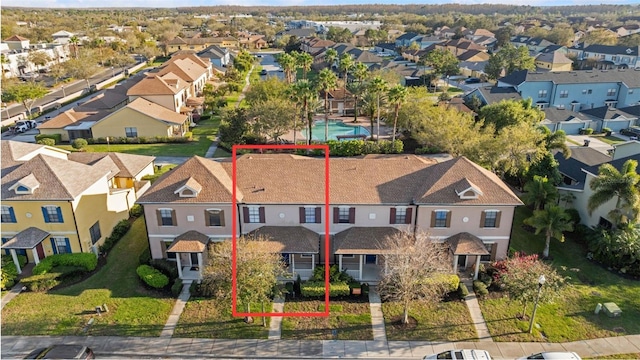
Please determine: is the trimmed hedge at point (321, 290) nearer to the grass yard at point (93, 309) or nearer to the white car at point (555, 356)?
the grass yard at point (93, 309)

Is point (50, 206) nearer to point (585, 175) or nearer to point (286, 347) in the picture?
point (286, 347)

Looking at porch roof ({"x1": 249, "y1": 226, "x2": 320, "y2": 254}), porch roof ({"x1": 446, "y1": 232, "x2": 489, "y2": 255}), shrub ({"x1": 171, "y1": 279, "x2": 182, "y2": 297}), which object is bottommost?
shrub ({"x1": 171, "y1": 279, "x2": 182, "y2": 297})

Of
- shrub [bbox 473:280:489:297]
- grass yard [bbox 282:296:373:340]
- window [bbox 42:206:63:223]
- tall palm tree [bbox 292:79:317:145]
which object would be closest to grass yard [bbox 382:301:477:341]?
grass yard [bbox 282:296:373:340]

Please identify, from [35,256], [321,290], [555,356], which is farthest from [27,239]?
[555,356]

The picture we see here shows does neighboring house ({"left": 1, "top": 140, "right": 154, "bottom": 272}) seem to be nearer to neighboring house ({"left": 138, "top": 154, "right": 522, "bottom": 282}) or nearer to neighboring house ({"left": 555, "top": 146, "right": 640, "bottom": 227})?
neighboring house ({"left": 138, "top": 154, "right": 522, "bottom": 282})

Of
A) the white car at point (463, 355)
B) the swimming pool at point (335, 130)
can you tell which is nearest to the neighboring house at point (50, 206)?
the white car at point (463, 355)

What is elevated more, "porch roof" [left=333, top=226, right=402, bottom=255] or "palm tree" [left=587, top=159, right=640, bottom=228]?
"palm tree" [left=587, top=159, right=640, bottom=228]
